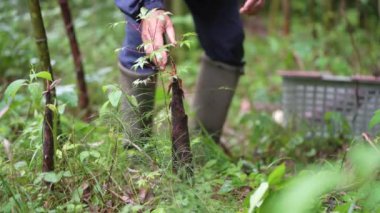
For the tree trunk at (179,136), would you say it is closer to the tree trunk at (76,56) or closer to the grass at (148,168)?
the grass at (148,168)

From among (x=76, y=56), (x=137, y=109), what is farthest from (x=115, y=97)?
(x=76, y=56)

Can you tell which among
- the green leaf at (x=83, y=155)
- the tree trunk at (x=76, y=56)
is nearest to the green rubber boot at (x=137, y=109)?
the green leaf at (x=83, y=155)

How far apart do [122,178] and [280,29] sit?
4187mm

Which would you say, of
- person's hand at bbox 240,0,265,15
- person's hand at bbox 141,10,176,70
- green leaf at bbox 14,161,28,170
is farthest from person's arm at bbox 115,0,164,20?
green leaf at bbox 14,161,28,170

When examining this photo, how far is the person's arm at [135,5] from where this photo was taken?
166 cm

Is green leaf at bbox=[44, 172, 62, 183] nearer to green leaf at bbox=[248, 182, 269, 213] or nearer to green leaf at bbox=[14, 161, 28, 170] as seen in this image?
green leaf at bbox=[14, 161, 28, 170]

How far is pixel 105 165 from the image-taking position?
1517 millimetres

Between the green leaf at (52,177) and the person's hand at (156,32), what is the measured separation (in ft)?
1.31

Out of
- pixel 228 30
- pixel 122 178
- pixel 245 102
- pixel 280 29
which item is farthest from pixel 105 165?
pixel 280 29

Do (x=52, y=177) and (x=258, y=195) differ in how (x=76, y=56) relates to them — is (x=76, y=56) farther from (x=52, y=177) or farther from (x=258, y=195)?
(x=258, y=195)

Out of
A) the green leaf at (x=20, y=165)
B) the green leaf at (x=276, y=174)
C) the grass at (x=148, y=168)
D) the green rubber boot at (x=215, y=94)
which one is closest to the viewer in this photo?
the green leaf at (x=276, y=174)

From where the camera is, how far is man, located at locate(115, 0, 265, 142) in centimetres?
178

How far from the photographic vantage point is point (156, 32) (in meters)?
1.53

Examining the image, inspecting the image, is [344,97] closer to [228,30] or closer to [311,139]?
[311,139]
